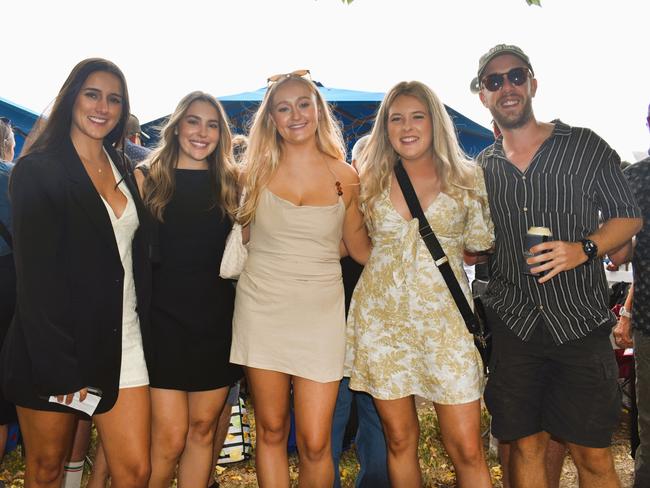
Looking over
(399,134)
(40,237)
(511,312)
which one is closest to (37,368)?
(40,237)

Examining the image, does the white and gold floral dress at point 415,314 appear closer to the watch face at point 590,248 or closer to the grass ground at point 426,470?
the watch face at point 590,248

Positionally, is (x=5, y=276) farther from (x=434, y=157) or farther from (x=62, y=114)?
(x=434, y=157)

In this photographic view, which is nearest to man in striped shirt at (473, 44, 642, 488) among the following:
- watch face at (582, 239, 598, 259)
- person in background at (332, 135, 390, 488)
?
watch face at (582, 239, 598, 259)

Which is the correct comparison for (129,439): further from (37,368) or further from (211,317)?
(211,317)

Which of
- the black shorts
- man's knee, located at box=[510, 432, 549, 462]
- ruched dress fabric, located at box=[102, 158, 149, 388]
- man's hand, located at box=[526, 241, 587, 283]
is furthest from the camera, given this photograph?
man's knee, located at box=[510, 432, 549, 462]

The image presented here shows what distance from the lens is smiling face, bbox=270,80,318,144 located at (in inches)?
119

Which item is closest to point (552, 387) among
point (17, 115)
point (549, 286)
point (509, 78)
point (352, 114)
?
point (549, 286)

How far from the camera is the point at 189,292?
289 cm

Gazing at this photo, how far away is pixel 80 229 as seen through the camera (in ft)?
7.72

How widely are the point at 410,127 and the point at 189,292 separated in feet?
4.69

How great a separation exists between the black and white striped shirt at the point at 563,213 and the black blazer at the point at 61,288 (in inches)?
75.2

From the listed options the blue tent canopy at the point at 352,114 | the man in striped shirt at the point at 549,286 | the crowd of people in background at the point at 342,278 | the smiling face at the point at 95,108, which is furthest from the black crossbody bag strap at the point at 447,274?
the blue tent canopy at the point at 352,114

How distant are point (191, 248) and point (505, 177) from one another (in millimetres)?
1653

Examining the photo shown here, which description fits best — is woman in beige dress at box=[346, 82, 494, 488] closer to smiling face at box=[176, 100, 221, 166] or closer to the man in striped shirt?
the man in striped shirt
